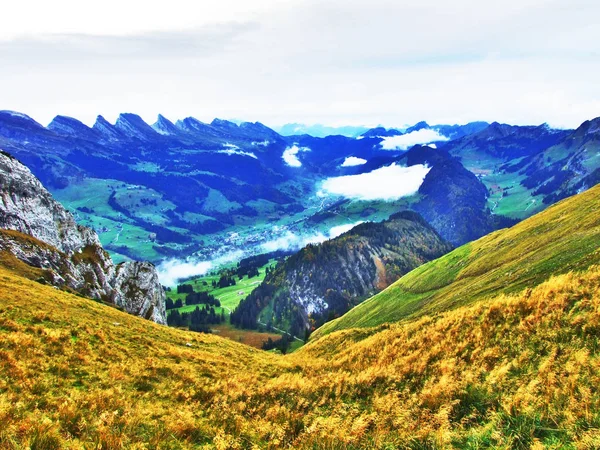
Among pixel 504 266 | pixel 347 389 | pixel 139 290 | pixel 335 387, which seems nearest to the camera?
pixel 347 389

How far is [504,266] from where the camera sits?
7650 cm

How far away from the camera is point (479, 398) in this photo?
16.8m

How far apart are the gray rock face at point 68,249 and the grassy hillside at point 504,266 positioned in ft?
233

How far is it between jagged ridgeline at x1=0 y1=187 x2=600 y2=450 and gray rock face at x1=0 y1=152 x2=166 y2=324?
69.0 meters

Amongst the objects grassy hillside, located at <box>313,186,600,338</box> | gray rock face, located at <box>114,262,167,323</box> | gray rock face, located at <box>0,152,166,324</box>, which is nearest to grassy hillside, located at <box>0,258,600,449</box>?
grassy hillside, located at <box>313,186,600,338</box>

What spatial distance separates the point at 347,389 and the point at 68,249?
125m

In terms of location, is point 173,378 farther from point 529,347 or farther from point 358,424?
point 529,347

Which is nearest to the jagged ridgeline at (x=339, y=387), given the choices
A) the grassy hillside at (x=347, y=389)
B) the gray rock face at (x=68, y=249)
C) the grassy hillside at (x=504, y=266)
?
the grassy hillside at (x=347, y=389)

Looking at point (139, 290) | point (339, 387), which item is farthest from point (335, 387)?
point (139, 290)

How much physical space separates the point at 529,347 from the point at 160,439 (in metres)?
19.4

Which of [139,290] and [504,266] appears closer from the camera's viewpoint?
[504,266]

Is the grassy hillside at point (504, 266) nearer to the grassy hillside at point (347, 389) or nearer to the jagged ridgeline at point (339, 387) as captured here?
the jagged ridgeline at point (339, 387)

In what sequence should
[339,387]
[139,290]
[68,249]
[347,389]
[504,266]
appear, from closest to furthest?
[347,389] < [339,387] < [504,266] < [68,249] < [139,290]

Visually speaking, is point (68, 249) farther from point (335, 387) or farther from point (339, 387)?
point (339, 387)
